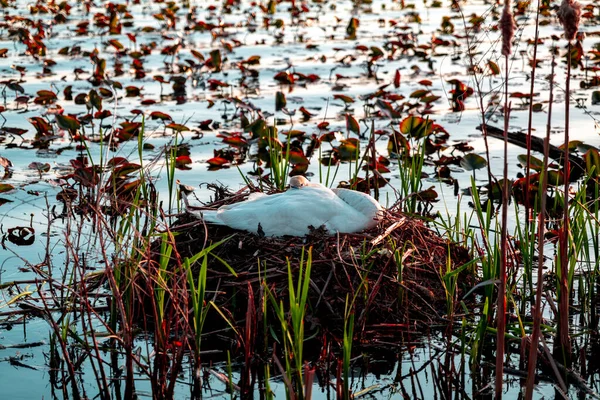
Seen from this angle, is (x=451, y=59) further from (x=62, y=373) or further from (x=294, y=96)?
(x=62, y=373)

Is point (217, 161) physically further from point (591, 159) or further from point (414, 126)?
point (591, 159)

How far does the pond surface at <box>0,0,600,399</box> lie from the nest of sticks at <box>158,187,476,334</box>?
29 centimetres

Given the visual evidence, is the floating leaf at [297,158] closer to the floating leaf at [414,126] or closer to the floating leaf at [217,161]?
the floating leaf at [217,161]

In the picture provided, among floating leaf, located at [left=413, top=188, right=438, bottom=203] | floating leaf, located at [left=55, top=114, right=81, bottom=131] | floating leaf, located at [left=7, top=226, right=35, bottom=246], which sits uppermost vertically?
floating leaf, located at [left=55, top=114, right=81, bottom=131]

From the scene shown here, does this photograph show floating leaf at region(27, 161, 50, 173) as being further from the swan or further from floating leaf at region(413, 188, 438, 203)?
floating leaf at region(413, 188, 438, 203)

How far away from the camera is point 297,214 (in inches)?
176

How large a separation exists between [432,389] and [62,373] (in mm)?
1666

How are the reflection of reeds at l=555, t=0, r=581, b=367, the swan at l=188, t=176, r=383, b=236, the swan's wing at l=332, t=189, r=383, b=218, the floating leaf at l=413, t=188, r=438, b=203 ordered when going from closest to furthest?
1. the reflection of reeds at l=555, t=0, r=581, b=367
2. the swan at l=188, t=176, r=383, b=236
3. the swan's wing at l=332, t=189, r=383, b=218
4. the floating leaf at l=413, t=188, r=438, b=203

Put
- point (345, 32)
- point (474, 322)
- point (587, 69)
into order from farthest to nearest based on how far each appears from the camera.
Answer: point (345, 32), point (587, 69), point (474, 322)

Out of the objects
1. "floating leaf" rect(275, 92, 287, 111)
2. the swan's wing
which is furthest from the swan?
"floating leaf" rect(275, 92, 287, 111)

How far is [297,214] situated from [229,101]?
498cm

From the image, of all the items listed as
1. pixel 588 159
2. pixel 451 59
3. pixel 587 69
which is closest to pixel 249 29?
pixel 451 59

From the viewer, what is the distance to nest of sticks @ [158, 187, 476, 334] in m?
4.14

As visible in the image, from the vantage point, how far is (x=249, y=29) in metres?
15.2
